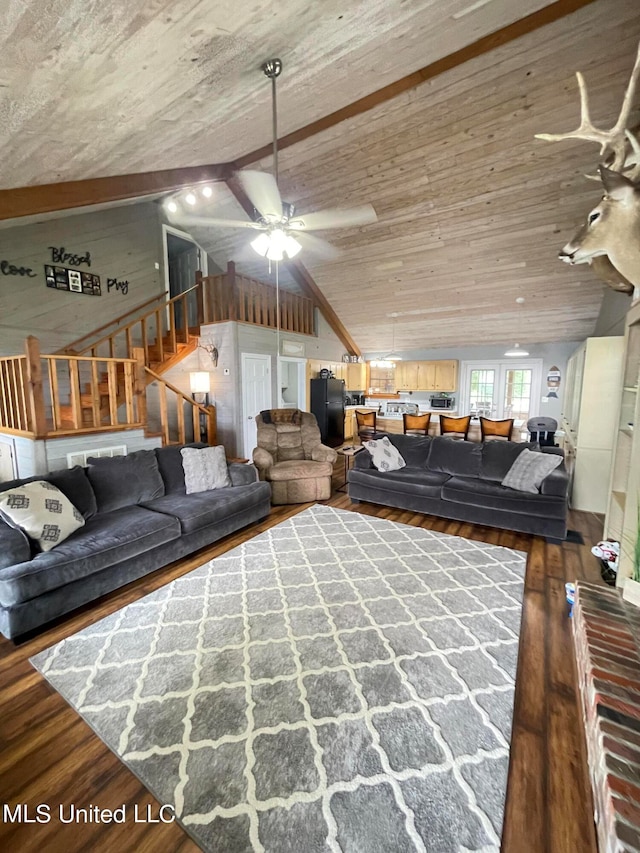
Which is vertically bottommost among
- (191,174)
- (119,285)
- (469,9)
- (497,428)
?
(497,428)

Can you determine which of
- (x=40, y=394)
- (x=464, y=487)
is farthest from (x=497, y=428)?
(x=40, y=394)

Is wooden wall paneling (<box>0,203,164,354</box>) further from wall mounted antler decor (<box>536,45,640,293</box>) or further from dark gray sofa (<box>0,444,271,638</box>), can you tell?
wall mounted antler decor (<box>536,45,640,293</box>)

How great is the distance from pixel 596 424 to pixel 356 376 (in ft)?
18.5

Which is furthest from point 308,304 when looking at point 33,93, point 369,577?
point 369,577

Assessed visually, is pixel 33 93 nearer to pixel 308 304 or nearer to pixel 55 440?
pixel 55 440

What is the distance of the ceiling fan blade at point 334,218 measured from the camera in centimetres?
291

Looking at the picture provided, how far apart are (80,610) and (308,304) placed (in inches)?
258

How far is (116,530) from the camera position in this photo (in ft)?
8.57

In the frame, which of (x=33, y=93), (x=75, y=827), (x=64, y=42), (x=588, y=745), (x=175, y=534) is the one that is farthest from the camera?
(x=175, y=534)

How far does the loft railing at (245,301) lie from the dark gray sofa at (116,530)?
120 inches

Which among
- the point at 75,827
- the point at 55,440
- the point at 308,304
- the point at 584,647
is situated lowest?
the point at 75,827

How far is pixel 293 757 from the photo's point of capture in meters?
1.45

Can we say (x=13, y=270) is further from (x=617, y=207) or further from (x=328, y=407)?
(x=617, y=207)

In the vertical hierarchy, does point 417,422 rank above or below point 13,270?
below
